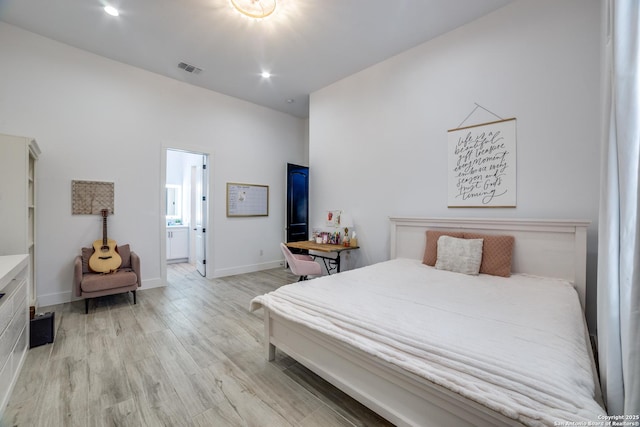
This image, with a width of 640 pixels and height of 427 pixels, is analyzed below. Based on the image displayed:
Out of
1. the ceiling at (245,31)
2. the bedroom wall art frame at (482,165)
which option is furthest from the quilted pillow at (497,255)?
the ceiling at (245,31)

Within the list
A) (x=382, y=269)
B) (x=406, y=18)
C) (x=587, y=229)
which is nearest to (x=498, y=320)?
(x=382, y=269)

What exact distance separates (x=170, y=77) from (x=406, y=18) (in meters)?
3.52

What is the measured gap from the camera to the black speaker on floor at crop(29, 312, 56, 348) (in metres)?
2.34

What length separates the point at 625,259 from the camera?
88 cm

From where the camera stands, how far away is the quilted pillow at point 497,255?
2514mm

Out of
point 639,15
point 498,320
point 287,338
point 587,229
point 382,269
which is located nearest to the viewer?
point 639,15

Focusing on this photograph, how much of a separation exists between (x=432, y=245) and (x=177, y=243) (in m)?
5.53

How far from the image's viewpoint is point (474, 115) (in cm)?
297

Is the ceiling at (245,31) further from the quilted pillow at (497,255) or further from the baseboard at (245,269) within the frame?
the baseboard at (245,269)

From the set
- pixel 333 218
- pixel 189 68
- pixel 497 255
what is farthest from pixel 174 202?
pixel 497 255

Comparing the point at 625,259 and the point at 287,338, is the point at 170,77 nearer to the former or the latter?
the point at 287,338

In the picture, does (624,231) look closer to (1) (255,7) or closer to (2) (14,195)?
(1) (255,7)

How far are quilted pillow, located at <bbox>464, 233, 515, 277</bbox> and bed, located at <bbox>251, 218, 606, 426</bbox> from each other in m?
0.12

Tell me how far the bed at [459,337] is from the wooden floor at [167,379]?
213 mm
